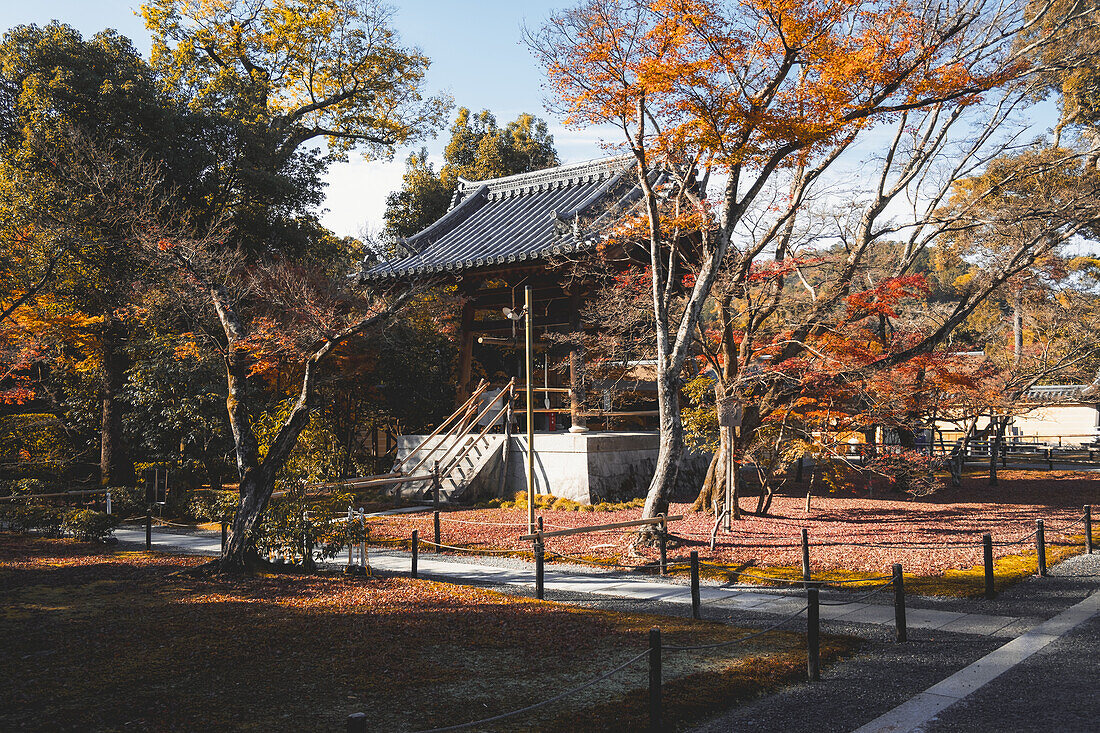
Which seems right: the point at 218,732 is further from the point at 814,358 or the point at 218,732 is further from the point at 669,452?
the point at 814,358

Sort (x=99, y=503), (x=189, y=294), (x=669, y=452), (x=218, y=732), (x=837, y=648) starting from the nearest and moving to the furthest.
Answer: (x=218, y=732) < (x=837, y=648) < (x=669, y=452) < (x=189, y=294) < (x=99, y=503)

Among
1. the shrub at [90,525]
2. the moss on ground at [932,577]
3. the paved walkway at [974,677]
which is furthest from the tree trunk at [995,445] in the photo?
the shrub at [90,525]

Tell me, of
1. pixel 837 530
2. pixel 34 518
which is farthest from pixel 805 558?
pixel 34 518

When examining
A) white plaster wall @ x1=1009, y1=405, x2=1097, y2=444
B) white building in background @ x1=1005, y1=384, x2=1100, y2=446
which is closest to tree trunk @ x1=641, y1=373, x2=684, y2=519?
white building in background @ x1=1005, y1=384, x2=1100, y2=446

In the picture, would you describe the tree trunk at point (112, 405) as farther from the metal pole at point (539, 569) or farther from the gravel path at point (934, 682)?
the gravel path at point (934, 682)

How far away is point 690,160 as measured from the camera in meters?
13.7

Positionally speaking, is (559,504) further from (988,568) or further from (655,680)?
(655,680)

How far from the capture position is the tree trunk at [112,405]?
63.8 feet

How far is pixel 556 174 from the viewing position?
83.1 ft

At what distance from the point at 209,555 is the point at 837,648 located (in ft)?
35.2

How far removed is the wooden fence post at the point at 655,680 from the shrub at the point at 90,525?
13477mm

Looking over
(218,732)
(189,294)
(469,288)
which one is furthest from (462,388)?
(218,732)

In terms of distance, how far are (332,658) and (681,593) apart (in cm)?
506

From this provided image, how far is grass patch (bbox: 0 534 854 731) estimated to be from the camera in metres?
5.63
